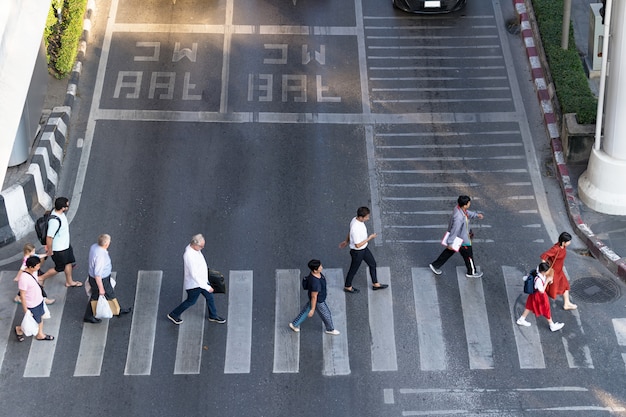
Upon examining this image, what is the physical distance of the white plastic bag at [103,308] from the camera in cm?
1794

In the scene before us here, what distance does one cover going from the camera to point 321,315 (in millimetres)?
17797

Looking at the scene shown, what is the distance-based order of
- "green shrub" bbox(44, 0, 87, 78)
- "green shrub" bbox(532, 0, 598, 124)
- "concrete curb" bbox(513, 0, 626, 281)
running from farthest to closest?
"green shrub" bbox(44, 0, 87, 78) < "green shrub" bbox(532, 0, 598, 124) < "concrete curb" bbox(513, 0, 626, 281)

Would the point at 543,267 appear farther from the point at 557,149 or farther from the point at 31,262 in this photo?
the point at 31,262

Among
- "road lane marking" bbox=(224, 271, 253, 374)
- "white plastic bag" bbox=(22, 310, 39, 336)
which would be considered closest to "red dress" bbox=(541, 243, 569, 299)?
"road lane marking" bbox=(224, 271, 253, 374)

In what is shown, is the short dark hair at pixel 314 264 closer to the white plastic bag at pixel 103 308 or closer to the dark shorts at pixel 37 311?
the white plastic bag at pixel 103 308

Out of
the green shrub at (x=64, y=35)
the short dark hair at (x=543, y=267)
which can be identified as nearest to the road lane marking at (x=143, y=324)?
the short dark hair at (x=543, y=267)

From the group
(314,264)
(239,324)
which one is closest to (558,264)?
(314,264)

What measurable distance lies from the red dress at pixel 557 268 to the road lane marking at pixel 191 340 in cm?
538

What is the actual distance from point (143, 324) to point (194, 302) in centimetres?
100

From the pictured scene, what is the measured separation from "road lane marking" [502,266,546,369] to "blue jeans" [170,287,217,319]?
4.67 m

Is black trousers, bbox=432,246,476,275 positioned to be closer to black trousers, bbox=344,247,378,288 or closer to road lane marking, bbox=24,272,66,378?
black trousers, bbox=344,247,378,288

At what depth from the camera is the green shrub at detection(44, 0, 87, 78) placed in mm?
23719

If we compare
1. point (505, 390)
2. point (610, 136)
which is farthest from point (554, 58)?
point (505, 390)

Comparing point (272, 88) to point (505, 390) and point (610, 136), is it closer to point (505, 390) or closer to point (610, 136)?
point (610, 136)
